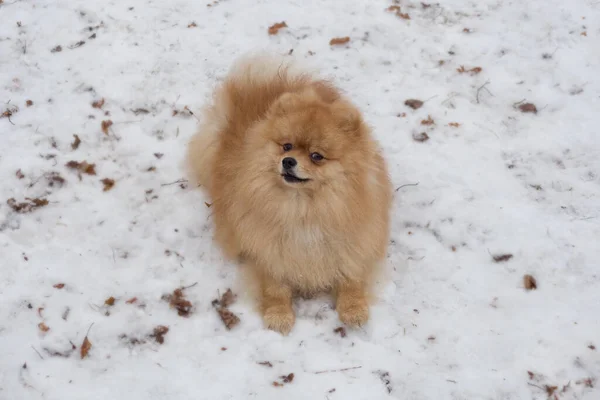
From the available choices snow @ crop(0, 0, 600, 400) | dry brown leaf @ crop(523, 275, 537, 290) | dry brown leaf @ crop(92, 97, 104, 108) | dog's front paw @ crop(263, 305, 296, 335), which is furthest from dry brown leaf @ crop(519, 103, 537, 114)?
dry brown leaf @ crop(92, 97, 104, 108)

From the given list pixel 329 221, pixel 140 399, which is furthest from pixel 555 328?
pixel 140 399

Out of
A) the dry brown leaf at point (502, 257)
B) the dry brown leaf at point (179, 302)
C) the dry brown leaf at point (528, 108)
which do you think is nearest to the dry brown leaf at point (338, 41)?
the dry brown leaf at point (528, 108)

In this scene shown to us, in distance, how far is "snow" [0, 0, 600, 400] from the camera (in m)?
2.98

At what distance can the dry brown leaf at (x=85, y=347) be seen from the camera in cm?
301

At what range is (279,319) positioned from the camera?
3164 millimetres

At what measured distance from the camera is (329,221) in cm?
295

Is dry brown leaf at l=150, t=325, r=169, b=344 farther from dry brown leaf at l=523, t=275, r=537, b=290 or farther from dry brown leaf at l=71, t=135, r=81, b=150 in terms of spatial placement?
dry brown leaf at l=523, t=275, r=537, b=290

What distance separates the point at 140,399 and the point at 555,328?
2644mm

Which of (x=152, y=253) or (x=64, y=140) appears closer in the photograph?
(x=152, y=253)

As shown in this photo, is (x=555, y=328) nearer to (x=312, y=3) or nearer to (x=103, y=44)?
(x=312, y=3)

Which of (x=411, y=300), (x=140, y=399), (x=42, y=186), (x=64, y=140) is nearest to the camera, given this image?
(x=140, y=399)

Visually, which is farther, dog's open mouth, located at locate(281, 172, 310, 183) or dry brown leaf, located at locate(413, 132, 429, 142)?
dry brown leaf, located at locate(413, 132, 429, 142)

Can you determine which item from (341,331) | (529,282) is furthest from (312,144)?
(529,282)

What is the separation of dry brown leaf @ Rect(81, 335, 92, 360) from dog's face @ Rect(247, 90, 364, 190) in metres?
1.59
